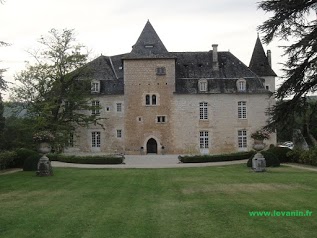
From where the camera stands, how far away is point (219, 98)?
36.8 meters

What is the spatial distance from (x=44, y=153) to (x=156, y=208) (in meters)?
9.70

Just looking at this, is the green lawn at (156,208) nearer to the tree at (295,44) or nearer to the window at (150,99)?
the tree at (295,44)

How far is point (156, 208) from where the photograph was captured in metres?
8.90

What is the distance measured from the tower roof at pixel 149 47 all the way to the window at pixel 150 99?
3.56 m

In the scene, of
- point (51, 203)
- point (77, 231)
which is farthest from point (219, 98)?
point (77, 231)

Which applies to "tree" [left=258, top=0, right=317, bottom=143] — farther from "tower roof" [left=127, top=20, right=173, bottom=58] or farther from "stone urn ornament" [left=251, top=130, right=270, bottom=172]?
"tower roof" [left=127, top=20, right=173, bottom=58]

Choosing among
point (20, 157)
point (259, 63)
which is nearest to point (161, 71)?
point (259, 63)

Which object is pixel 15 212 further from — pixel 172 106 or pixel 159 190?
pixel 172 106

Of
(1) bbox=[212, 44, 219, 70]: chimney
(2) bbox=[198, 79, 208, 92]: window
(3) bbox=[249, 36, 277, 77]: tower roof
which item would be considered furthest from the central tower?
(3) bbox=[249, 36, 277, 77]: tower roof

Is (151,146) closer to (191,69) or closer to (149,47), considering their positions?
(191,69)

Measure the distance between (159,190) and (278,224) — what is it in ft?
16.6

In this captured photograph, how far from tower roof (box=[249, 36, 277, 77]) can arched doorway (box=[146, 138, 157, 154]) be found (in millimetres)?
11958

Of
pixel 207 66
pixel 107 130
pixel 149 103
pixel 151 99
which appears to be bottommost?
pixel 107 130

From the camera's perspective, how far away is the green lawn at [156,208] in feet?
22.9
